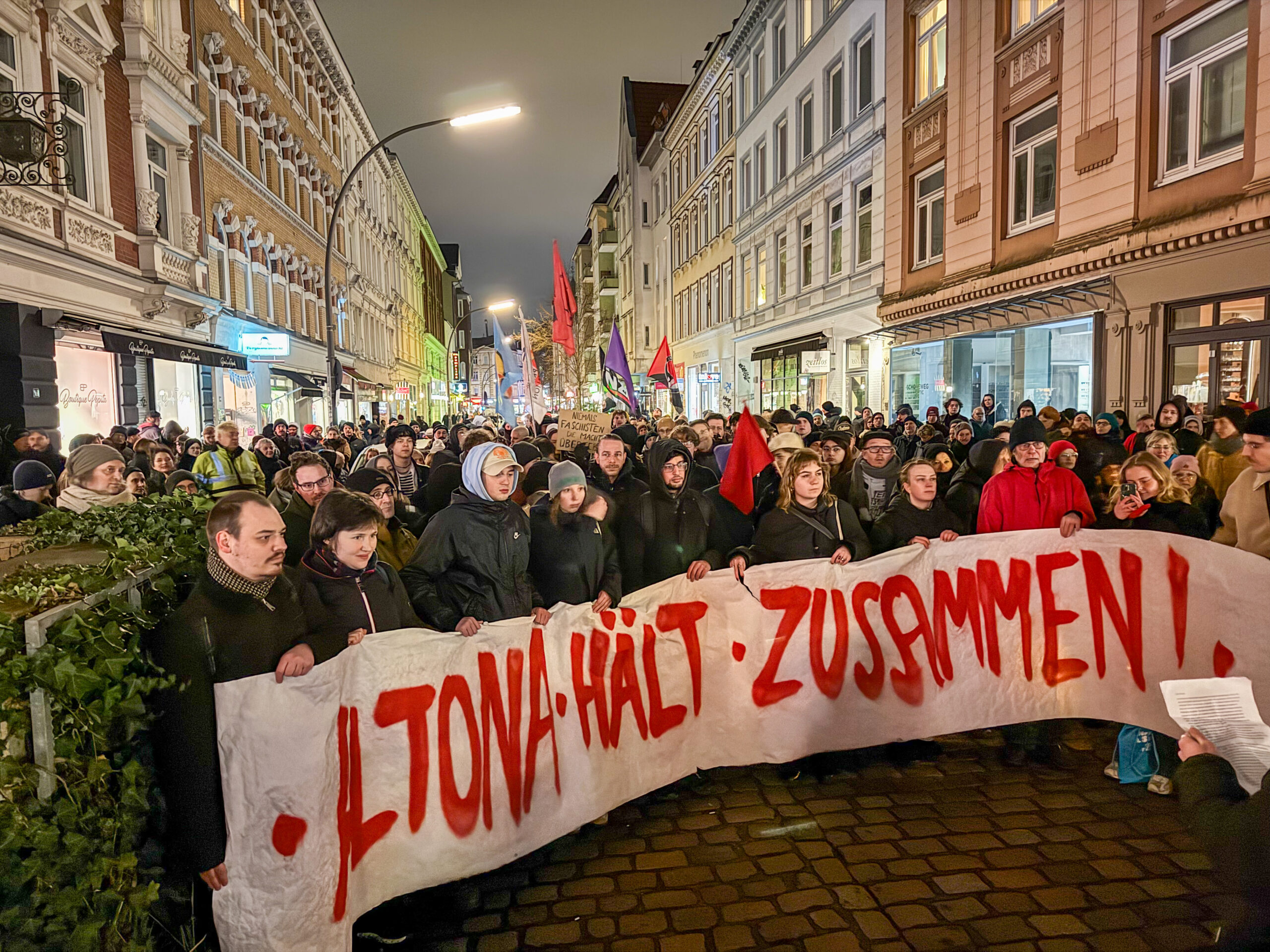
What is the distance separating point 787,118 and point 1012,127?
12669 mm

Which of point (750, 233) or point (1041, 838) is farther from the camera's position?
point (750, 233)

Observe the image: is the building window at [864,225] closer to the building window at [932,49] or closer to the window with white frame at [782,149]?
the building window at [932,49]

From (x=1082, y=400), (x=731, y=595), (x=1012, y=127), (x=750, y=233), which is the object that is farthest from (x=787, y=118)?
(x=731, y=595)

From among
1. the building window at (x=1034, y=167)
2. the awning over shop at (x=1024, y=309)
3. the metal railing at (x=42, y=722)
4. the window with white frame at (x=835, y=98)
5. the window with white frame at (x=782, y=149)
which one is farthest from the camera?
the window with white frame at (x=782, y=149)

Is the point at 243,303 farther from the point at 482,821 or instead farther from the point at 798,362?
the point at 482,821

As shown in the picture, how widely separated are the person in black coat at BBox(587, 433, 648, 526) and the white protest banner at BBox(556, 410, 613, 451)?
135 inches

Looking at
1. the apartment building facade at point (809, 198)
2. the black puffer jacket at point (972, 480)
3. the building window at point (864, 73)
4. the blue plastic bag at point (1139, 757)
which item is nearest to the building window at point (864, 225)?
the apartment building facade at point (809, 198)

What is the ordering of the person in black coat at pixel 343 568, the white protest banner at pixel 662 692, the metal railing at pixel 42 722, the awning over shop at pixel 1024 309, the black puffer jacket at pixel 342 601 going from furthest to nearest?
the awning over shop at pixel 1024 309 → the person in black coat at pixel 343 568 → the black puffer jacket at pixel 342 601 → the white protest banner at pixel 662 692 → the metal railing at pixel 42 722

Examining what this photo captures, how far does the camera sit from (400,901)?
3.81 m

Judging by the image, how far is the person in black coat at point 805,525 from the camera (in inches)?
199

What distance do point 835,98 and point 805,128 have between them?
2.47 m

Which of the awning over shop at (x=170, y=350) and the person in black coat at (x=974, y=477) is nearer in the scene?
the person in black coat at (x=974, y=477)

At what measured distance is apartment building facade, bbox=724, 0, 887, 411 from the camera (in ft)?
71.4

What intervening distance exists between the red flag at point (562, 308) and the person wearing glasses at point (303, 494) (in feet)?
61.5
